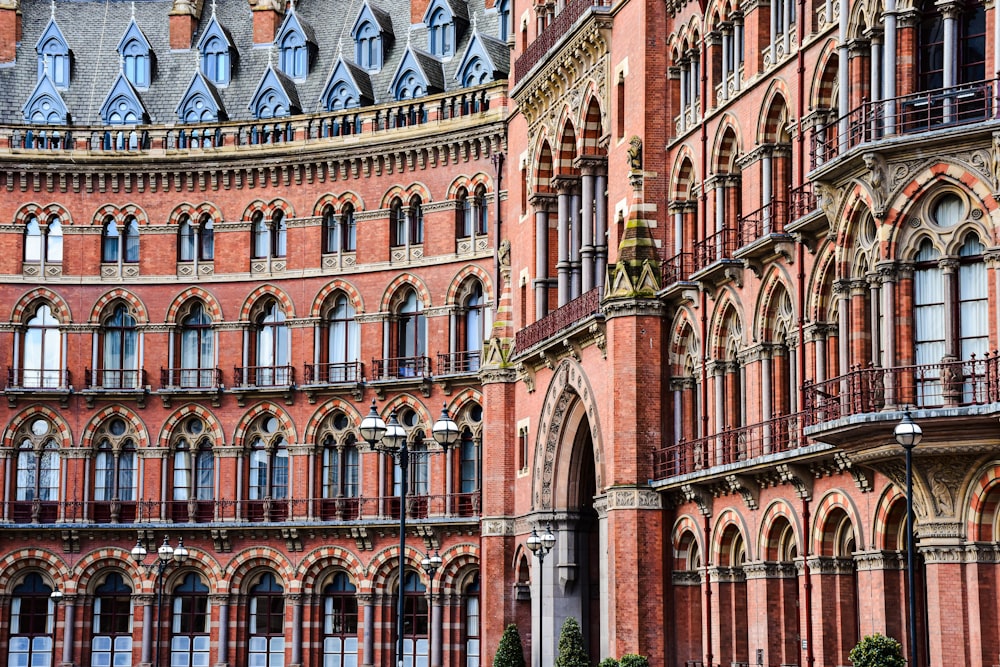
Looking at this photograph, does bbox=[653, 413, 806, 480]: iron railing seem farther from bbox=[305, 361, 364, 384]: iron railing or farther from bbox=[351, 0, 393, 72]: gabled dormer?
bbox=[351, 0, 393, 72]: gabled dormer

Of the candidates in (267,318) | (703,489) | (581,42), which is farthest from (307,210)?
(703,489)

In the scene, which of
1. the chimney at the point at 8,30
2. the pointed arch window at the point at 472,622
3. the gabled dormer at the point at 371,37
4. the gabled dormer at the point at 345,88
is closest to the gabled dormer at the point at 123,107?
the chimney at the point at 8,30

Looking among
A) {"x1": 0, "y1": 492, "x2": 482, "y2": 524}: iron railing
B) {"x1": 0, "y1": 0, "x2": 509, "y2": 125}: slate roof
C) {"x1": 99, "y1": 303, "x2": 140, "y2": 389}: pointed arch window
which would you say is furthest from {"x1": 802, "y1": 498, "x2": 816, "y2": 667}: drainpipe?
{"x1": 99, "y1": 303, "x2": 140, "y2": 389}: pointed arch window

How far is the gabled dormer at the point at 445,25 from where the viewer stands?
69000mm

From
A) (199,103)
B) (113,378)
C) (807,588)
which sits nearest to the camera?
(807,588)

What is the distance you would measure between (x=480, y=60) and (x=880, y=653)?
37.4m

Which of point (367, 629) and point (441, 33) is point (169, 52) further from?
point (367, 629)


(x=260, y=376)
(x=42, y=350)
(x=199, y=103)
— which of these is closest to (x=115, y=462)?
(x=42, y=350)

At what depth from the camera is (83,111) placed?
72.0 m

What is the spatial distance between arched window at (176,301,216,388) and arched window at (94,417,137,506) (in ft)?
9.27

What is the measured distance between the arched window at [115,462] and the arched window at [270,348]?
16.8 ft

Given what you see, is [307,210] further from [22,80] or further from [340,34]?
[22,80]

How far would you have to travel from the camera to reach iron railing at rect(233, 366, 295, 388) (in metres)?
67.4

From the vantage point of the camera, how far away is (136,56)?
2891 inches
